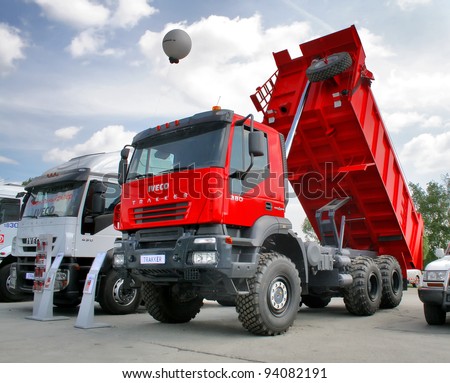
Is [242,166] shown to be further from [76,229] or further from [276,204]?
[76,229]

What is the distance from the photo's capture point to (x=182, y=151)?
21.8 ft

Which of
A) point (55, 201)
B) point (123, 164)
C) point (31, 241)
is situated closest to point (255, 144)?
point (123, 164)

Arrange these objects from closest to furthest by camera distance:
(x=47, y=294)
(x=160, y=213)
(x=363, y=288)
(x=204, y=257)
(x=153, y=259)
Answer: (x=204, y=257), (x=153, y=259), (x=160, y=213), (x=47, y=294), (x=363, y=288)

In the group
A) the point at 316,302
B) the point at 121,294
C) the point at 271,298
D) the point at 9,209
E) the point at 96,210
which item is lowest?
the point at 316,302

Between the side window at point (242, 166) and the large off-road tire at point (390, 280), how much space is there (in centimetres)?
418

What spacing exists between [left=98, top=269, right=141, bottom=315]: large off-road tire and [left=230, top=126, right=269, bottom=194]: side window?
3357mm

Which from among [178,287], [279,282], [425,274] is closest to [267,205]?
[279,282]

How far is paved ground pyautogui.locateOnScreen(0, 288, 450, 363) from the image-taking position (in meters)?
5.03

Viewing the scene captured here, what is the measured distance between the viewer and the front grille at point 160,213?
6234 millimetres

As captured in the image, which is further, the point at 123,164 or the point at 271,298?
the point at 123,164

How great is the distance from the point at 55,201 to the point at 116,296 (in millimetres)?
2159

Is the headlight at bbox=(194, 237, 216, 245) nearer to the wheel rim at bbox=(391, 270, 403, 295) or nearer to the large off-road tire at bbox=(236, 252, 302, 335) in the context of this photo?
the large off-road tire at bbox=(236, 252, 302, 335)

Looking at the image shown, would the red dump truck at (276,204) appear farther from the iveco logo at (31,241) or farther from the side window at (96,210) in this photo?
the iveco logo at (31,241)
